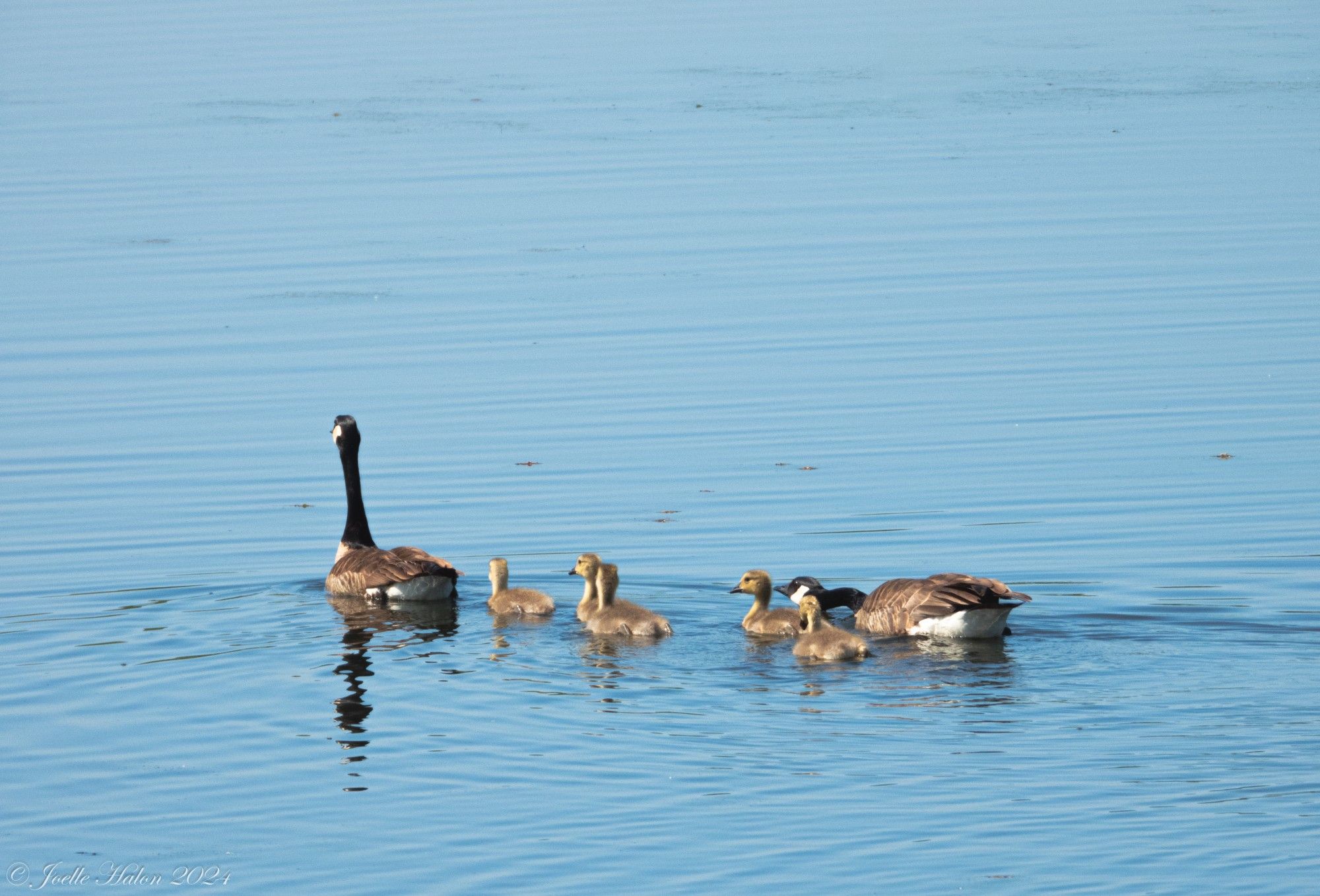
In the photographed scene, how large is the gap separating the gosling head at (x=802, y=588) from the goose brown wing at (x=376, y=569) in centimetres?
240

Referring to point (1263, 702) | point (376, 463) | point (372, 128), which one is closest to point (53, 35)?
point (372, 128)

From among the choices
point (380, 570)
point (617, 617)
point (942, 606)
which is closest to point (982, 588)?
point (942, 606)

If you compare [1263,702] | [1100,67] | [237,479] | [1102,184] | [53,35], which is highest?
[53,35]

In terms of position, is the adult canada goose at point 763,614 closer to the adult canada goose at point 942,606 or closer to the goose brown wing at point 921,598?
the adult canada goose at point 942,606

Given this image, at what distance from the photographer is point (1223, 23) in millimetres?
43906

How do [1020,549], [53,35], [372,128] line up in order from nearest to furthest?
[1020,549]
[372,128]
[53,35]

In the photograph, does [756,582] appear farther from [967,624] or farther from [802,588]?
[967,624]

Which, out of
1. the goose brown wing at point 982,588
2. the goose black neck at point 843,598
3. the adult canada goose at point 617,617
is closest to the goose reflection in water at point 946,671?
the goose brown wing at point 982,588

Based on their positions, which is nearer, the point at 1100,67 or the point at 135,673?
the point at 135,673

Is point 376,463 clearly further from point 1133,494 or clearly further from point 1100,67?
point 1100,67

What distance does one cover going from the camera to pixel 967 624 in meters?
13.1

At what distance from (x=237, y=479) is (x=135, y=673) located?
5.53 metres

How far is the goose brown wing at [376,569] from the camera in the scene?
1434 cm

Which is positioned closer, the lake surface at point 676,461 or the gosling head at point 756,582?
the lake surface at point 676,461
